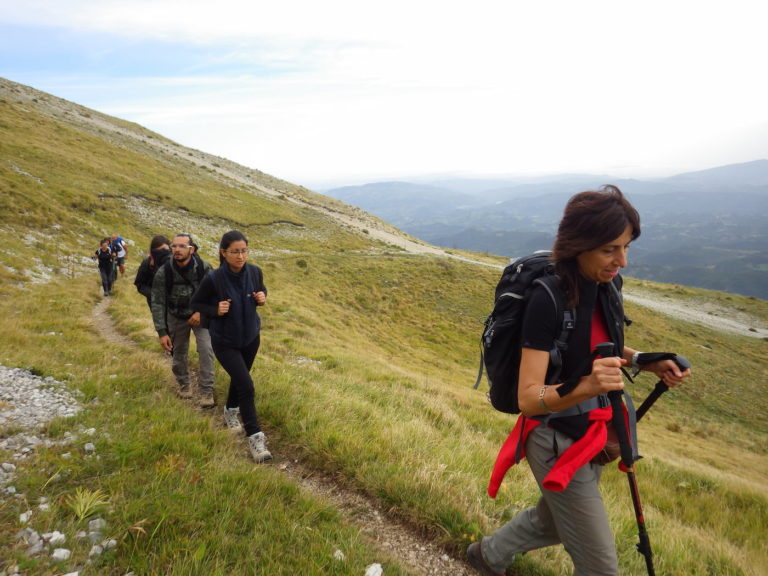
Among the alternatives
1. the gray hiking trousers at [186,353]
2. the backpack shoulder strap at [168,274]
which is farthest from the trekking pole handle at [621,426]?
the backpack shoulder strap at [168,274]

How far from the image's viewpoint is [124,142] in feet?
205

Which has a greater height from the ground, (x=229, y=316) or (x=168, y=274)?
(x=168, y=274)

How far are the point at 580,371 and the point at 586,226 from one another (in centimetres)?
88

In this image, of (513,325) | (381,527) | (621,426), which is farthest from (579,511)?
(381,527)

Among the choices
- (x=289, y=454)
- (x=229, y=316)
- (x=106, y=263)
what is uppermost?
(x=229, y=316)

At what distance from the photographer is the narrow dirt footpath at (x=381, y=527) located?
3373mm

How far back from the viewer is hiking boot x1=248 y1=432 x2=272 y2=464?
4633 mm

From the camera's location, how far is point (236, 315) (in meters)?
4.93

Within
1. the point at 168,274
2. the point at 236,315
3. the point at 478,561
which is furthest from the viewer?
the point at 168,274

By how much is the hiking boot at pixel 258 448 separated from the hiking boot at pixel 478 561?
2540 millimetres

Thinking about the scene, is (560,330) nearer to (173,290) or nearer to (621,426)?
(621,426)

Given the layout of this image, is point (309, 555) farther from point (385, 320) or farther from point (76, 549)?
point (385, 320)

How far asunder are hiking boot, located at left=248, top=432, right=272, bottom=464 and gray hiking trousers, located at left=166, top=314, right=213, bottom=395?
6.28 ft

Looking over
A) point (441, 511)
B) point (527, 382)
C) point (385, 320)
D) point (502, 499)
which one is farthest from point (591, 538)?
point (385, 320)
